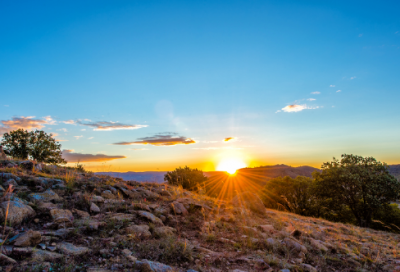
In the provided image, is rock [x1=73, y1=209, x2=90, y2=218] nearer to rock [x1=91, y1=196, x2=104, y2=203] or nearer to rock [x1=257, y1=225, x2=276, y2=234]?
rock [x1=91, y1=196, x2=104, y2=203]

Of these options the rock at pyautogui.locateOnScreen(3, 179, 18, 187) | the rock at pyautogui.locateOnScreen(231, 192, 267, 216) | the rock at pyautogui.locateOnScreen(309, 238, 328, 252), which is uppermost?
the rock at pyautogui.locateOnScreen(3, 179, 18, 187)

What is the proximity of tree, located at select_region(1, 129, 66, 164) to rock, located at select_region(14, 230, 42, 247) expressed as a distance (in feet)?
103

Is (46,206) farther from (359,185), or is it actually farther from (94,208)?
(359,185)

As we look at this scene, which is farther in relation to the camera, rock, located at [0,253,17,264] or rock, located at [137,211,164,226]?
rock, located at [137,211,164,226]

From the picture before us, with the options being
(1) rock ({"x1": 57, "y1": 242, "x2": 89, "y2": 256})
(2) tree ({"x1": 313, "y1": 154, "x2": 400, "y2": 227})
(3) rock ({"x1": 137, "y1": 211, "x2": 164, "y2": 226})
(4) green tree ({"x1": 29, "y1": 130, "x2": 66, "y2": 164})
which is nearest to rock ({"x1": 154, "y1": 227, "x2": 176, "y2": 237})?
(3) rock ({"x1": 137, "y1": 211, "x2": 164, "y2": 226})

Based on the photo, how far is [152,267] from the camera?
3896 millimetres

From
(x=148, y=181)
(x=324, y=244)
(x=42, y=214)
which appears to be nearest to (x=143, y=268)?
(x=42, y=214)

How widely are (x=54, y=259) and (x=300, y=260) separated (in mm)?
5519

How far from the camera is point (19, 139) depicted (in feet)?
101

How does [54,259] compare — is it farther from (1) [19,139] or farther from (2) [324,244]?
(1) [19,139]

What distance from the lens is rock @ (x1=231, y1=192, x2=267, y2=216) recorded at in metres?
10.4

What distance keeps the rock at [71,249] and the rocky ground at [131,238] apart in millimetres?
17

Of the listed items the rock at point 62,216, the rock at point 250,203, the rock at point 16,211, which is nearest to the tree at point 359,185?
the rock at point 250,203

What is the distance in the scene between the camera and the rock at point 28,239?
3882 millimetres
